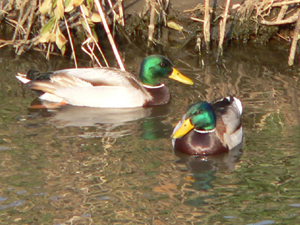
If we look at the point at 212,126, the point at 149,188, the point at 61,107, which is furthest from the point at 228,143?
the point at 61,107

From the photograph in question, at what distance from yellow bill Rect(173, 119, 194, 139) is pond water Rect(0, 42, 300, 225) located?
24 centimetres

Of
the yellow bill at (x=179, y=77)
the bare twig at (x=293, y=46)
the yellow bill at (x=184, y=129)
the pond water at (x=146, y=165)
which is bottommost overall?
the pond water at (x=146, y=165)

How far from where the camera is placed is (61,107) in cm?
827

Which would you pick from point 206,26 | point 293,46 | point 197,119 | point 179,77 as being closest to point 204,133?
point 197,119

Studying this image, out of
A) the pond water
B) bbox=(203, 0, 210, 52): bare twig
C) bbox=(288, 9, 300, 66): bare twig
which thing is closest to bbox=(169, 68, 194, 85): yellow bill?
the pond water

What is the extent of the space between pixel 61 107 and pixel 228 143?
2691 millimetres

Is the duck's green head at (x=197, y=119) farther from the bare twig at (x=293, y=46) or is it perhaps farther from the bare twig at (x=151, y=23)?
the bare twig at (x=151, y=23)

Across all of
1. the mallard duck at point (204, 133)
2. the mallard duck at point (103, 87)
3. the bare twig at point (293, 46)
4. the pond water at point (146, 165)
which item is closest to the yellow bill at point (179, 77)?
the mallard duck at point (103, 87)

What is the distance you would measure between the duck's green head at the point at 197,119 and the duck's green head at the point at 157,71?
1.94 meters

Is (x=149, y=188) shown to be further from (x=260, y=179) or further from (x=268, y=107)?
(x=268, y=107)

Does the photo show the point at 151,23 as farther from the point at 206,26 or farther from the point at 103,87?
the point at 103,87

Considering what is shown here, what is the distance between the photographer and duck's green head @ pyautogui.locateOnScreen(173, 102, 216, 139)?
21.7 feet

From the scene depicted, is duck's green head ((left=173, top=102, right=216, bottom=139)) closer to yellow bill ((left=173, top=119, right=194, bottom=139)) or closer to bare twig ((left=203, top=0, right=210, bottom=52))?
yellow bill ((left=173, top=119, right=194, bottom=139))

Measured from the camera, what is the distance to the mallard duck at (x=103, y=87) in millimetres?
8266
